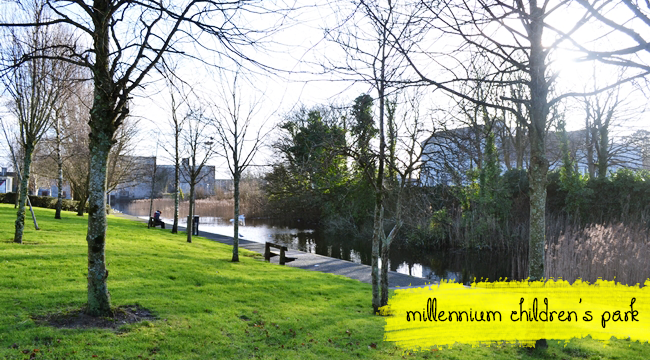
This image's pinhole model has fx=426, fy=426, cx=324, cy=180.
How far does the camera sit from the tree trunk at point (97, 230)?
523 centimetres

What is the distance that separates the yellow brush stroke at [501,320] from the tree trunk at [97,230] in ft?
12.2

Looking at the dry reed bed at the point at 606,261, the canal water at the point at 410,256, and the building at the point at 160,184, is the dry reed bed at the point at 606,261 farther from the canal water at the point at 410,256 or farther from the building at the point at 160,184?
the building at the point at 160,184

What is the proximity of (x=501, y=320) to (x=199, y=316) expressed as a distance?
4280 millimetres

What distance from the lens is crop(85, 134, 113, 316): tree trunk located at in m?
5.23

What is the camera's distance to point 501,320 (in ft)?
20.2

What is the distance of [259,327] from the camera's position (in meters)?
5.78

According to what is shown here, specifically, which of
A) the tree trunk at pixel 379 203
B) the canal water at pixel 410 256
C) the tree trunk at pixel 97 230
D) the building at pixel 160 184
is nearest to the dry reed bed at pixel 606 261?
the canal water at pixel 410 256

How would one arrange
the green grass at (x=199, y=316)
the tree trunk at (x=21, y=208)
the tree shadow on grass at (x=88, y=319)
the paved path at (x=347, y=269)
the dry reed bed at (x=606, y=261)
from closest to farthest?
the green grass at (x=199, y=316), the tree shadow on grass at (x=88, y=319), the dry reed bed at (x=606, y=261), the tree trunk at (x=21, y=208), the paved path at (x=347, y=269)

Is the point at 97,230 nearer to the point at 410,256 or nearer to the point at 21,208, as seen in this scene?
the point at 21,208

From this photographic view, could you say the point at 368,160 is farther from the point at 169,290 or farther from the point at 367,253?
the point at 367,253

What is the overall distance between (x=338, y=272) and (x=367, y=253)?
8.16m

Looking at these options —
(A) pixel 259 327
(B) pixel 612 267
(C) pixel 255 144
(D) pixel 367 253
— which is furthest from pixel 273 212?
(A) pixel 259 327

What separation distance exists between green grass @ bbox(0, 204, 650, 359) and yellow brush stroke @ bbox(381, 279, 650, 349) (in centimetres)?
25

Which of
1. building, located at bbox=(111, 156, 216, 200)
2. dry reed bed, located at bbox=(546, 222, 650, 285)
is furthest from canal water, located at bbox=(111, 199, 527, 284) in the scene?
building, located at bbox=(111, 156, 216, 200)
